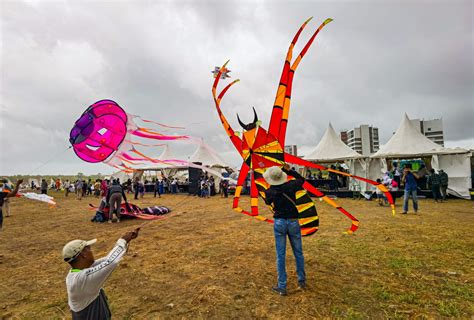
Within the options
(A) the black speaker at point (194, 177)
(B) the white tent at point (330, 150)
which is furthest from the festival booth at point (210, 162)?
(B) the white tent at point (330, 150)

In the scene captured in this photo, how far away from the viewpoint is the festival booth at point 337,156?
15.9m

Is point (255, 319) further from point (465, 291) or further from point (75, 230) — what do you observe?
point (75, 230)

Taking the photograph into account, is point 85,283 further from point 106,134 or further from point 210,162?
point 210,162

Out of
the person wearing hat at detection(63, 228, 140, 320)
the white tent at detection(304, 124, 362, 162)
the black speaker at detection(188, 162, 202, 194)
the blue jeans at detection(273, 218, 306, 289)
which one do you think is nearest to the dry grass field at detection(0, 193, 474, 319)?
the blue jeans at detection(273, 218, 306, 289)

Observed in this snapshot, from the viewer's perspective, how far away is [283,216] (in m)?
3.31

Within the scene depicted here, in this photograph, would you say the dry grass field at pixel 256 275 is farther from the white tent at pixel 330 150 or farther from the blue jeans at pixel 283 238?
the white tent at pixel 330 150

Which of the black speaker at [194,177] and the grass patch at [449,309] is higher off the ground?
the black speaker at [194,177]

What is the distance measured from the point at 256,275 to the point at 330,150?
594 inches

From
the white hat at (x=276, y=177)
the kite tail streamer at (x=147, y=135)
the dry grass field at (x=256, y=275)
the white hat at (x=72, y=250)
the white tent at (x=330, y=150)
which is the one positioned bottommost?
the dry grass field at (x=256, y=275)

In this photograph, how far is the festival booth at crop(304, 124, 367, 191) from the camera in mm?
15890

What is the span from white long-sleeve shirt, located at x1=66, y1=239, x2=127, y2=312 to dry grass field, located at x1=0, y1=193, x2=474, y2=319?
51.7 inches

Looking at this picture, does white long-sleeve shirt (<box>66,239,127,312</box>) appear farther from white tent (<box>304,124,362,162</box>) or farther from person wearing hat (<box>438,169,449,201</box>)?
white tent (<box>304,124,362,162</box>)

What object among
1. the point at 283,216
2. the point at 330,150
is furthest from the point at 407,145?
the point at 283,216

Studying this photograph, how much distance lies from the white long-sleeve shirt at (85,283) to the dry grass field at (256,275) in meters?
1.31
